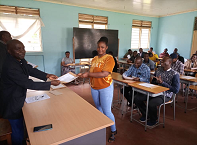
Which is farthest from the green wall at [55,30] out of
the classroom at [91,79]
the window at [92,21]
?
the window at [92,21]

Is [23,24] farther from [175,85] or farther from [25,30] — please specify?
[175,85]

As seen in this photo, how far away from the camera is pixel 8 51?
143 centimetres

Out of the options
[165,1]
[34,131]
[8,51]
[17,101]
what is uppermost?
[165,1]

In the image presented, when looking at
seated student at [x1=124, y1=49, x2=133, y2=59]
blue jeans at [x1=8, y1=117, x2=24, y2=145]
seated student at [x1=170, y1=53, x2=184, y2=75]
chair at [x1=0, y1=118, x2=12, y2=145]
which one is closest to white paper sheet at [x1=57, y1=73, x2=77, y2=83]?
blue jeans at [x1=8, y1=117, x2=24, y2=145]

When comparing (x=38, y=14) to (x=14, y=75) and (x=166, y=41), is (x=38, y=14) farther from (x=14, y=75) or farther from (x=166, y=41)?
(x=166, y=41)

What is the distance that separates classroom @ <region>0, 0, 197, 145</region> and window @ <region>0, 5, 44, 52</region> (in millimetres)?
32

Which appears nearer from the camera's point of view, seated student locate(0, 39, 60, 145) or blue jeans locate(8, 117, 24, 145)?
seated student locate(0, 39, 60, 145)

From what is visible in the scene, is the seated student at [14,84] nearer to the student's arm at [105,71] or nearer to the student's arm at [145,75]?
the student's arm at [105,71]

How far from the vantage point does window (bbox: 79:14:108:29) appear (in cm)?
655

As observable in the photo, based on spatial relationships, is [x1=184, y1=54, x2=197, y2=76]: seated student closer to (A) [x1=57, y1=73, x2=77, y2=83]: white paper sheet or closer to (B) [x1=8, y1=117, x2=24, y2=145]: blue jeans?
(A) [x1=57, y1=73, x2=77, y2=83]: white paper sheet

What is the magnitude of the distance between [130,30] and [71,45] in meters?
3.75

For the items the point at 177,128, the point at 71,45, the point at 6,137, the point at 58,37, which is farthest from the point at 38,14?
the point at 177,128

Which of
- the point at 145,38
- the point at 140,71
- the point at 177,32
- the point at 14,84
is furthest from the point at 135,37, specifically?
the point at 14,84

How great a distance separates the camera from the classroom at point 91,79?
138 cm
